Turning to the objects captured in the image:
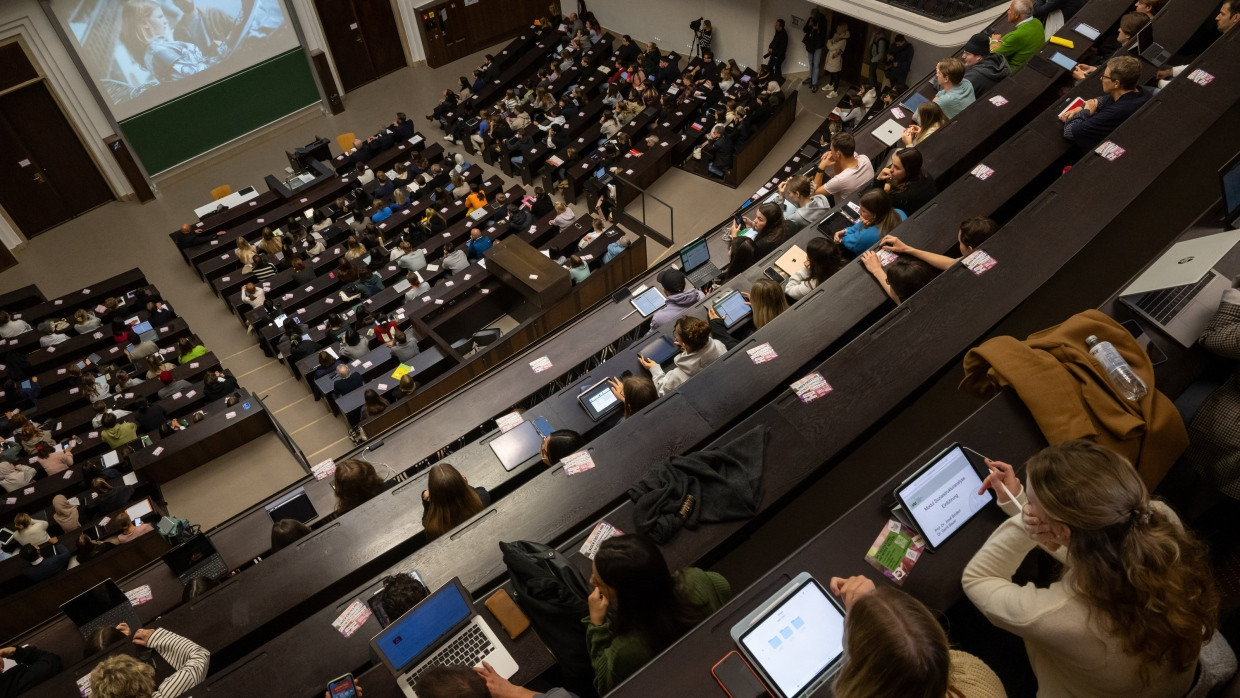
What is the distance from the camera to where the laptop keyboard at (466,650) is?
3428mm

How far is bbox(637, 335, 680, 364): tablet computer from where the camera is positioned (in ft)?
19.3

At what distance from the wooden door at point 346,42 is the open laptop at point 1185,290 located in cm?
1458

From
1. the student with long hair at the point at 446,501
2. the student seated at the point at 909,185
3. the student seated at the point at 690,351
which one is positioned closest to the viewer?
the student with long hair at the point at 446,501

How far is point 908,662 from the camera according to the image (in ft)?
6.83

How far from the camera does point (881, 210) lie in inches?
212

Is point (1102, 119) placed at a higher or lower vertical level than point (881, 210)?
higher

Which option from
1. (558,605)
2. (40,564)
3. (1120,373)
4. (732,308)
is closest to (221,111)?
(40,564)

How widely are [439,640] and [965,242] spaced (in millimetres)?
3767

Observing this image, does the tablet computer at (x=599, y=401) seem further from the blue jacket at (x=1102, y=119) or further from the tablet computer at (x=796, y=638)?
the blue jacket at (x=1102, y=119)

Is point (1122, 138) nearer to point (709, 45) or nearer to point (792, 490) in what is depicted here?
point (792, 490)

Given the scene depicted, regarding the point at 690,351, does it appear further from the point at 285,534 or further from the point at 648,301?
the point at 285,534

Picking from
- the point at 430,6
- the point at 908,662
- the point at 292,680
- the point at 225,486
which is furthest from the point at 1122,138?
the point at 430,6

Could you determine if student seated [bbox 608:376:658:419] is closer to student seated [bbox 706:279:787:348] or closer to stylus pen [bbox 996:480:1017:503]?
student seated [bbox 706:279:787:348]

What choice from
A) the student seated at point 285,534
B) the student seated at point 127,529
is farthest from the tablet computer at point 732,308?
the student seated at point 127,529
